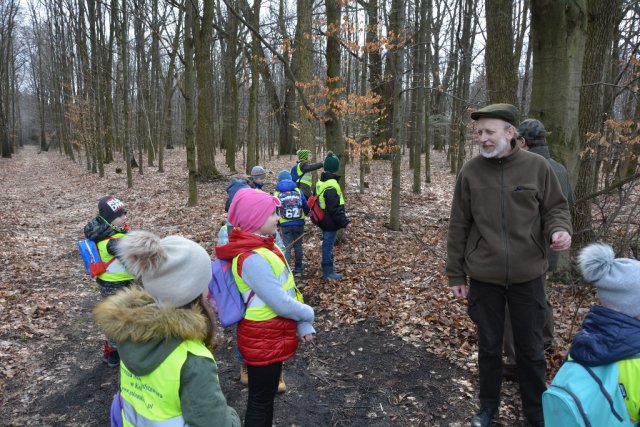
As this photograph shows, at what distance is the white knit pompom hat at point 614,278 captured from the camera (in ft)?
6.36

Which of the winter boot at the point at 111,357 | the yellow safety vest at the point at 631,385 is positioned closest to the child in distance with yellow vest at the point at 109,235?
the winter boot at the point at 111,357

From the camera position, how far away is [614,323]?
1.94 meters

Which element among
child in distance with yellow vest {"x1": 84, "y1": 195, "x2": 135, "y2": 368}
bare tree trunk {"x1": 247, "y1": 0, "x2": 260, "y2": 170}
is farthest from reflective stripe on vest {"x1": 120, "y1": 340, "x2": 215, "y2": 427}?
bare tree trunk {"x1": 247, "y1": 0, "x2": 260, "y2": 170}

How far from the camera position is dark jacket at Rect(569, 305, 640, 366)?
1.87m

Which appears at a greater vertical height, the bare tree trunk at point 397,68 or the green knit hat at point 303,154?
the bare tree trunk at point 397,68

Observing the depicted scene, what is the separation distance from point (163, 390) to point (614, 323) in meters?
2.03

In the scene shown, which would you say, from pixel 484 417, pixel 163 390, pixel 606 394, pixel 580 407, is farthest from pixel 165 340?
pixel 484 417

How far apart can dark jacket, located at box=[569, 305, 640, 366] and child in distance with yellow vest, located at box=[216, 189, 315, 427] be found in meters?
1.52

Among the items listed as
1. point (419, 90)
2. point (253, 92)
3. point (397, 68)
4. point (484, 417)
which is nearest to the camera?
point (484, 417)

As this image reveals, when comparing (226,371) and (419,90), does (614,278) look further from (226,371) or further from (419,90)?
(419,90)

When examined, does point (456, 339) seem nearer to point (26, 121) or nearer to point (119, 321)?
point (119, 321)

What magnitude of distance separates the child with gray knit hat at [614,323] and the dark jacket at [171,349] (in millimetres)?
1657

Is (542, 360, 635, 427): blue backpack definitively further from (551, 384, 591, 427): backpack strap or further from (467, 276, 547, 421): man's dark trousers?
(467, 276, 547, 421): man's dark trousers

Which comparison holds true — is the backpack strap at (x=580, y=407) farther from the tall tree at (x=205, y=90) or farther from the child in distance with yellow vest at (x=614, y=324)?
the tall tree at (x=205, y=90)
